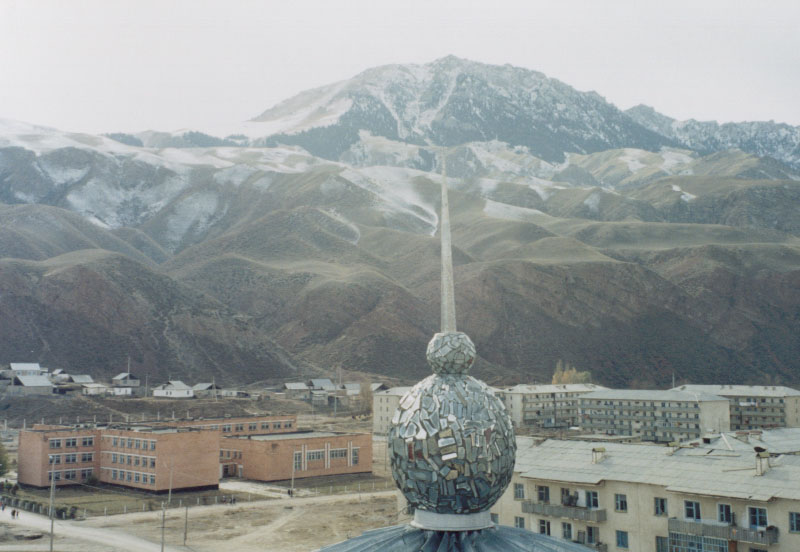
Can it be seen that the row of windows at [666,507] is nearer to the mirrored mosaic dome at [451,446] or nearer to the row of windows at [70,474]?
the mirrored mosaic dome at [451,446]

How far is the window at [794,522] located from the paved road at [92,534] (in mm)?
35126

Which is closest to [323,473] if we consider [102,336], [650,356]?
[102,336]

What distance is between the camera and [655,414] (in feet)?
331

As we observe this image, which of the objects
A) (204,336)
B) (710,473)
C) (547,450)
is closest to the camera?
(710,473)

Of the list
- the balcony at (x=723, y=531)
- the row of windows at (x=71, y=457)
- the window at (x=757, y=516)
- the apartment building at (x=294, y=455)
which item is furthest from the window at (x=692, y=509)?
the row of windows at (x=71, y=457)

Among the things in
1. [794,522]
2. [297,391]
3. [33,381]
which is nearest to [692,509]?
[794,522]

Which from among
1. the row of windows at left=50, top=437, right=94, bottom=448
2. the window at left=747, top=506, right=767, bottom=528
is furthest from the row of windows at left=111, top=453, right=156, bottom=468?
the window at left=747, top=506, right=767, bottom=528

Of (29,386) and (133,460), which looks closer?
(133,460)

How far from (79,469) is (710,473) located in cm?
5830

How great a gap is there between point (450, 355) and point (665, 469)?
23004 millimetres

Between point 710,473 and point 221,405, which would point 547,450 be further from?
point 221,405

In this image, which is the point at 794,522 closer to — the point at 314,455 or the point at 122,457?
the point at 122,457

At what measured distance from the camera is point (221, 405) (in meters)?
123

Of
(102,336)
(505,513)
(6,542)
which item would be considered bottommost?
(6,542)
